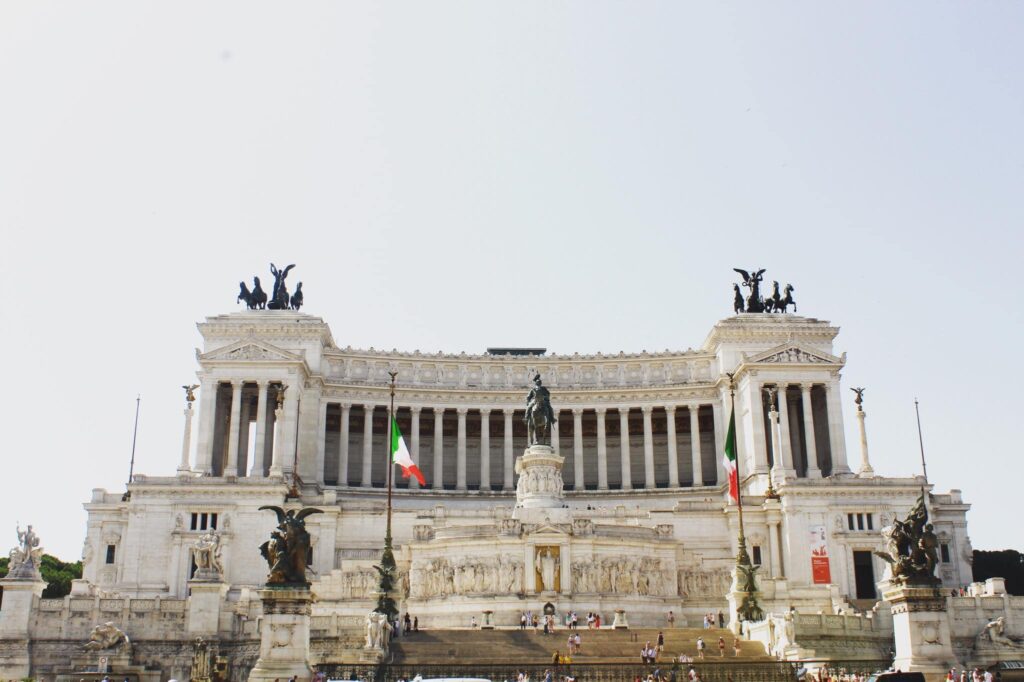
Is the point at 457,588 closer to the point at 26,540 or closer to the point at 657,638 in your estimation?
the point at 657,638

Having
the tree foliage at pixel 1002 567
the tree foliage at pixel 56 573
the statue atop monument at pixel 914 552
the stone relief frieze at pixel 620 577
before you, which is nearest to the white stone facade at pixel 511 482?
the stone relief frieze at pixel 620 577

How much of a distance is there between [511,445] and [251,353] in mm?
24163

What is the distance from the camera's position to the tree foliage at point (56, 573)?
89.7 m

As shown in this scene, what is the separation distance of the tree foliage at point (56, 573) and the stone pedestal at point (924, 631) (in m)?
66.4

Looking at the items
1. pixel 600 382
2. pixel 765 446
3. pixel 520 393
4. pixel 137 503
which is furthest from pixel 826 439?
pixel 137 503

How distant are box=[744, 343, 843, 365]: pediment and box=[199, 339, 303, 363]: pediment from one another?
125 feet

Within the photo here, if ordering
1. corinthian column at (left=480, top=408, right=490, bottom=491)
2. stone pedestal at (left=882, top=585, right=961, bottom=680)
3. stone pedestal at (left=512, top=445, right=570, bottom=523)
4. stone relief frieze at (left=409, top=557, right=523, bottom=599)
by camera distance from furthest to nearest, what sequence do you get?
corinthian column at (left=480, top=408, right=490, bottom=491) < stone pedestal at (left=512, top=445, right=570, bottom=523) < stone relief frieze at (left=409, top=557, right=523, bottom=599) < stone pedestal at (left=882, top=585, right=961, bottom=680)

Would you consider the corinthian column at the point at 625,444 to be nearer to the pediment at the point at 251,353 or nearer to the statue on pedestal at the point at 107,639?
the pediment at the point at 251,353

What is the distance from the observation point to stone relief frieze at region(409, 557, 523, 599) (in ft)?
207

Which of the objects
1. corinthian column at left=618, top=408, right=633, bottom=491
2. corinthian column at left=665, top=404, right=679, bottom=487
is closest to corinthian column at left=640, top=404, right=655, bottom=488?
corinthian column at left=618, top=408, right=633, bottom=491

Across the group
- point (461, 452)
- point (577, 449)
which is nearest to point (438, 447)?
point (461, 452)

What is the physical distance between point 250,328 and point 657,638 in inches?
2086

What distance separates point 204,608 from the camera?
5325cm

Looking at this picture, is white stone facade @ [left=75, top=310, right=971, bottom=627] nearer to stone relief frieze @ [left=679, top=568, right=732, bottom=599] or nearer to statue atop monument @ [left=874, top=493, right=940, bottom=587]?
stone relief frieze @ [left=679, top=568, right=732, bottom=599]
